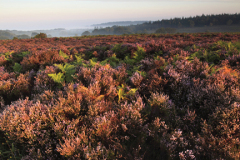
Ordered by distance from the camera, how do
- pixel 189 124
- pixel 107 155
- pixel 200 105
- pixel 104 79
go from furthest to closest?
pixel 104 79
pixel 200 105
pixel 189 124
pixel 107 155

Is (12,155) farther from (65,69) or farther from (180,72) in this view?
(180,72)

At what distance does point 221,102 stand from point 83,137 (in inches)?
98.0

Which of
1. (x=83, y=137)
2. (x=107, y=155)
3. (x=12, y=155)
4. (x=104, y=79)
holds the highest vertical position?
(x=104, y=79)

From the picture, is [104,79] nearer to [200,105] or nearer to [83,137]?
[83,137]

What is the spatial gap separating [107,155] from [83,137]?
439mm

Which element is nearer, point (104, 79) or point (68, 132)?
point (68, 132)

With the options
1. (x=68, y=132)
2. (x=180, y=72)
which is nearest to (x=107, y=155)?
(x=68, y=132)

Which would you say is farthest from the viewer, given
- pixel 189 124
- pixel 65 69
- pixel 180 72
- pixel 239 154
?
pixel 65 69

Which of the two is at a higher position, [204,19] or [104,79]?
[204,19]

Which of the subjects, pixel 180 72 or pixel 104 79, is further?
pixel 180 72

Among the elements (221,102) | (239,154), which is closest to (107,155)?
(239,154)

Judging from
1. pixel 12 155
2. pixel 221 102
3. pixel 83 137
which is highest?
pixel 221 102

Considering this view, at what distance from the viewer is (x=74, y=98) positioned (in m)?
2.53

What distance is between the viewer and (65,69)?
3.92m
